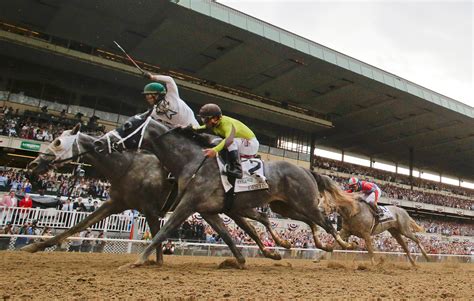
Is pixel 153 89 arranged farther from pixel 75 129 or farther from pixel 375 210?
pixel 375 210

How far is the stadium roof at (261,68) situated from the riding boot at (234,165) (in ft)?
52.3

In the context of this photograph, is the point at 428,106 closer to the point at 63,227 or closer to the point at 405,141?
the point at 405,141

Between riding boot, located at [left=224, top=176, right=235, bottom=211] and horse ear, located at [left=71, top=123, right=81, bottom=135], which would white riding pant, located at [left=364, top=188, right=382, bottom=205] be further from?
horse ear, located at [left=71, top=123, right=81, bottom=135]

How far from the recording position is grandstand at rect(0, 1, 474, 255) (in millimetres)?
21062

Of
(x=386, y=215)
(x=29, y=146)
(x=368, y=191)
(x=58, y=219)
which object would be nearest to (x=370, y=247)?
(x=368, y=191)

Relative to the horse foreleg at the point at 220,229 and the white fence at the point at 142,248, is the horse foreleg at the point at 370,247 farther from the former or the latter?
the horse foreleg at the point at 220,229

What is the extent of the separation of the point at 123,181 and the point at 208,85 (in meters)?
23.4

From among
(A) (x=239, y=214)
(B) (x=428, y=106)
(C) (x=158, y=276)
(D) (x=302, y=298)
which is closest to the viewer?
(D) (x=302, y=298)

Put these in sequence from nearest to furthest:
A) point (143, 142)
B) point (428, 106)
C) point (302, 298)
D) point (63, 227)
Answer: point (302, 298)
point (143, 142)
point (63, 227)
point (428, 106)

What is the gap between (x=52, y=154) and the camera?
5629mm

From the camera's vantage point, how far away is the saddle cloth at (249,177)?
563 cm

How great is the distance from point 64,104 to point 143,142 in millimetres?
22637

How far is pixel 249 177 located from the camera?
19.3ft

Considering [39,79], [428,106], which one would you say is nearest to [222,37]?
[39,79]
